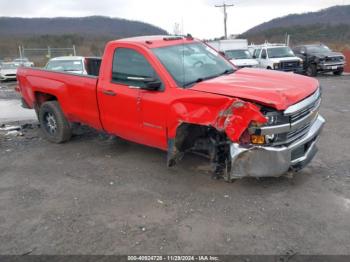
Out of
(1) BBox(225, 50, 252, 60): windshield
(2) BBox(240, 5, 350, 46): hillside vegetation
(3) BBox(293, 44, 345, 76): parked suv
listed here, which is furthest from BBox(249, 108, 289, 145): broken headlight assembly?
(2) BBox(240, 5, 350, 46): hillside vegetation

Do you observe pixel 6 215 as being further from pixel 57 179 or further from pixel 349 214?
pixel 349 214

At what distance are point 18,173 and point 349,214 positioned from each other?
4665mm

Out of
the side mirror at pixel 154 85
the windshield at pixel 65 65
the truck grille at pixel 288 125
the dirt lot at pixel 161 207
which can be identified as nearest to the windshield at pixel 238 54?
the windshield at pixel 65 65

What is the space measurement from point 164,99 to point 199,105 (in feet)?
1.96

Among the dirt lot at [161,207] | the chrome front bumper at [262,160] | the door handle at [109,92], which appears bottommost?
the dirt lot at [161,207]

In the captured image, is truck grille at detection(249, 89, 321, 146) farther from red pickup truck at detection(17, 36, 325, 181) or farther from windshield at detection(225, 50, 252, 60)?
windshield at detection(225, 50, 252, 60)

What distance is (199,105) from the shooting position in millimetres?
4379

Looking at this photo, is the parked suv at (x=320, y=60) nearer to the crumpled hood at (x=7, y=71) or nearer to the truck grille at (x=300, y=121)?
the truck grille at (x=300, y=121)

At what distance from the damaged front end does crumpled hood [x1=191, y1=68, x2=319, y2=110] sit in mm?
107

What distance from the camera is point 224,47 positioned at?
2195 cm

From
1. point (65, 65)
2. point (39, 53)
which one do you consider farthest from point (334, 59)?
point (39, 53)

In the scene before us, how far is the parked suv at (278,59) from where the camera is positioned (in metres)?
17.4

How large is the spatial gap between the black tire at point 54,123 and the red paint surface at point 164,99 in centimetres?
24

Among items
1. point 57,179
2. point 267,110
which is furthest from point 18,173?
point 267,110
